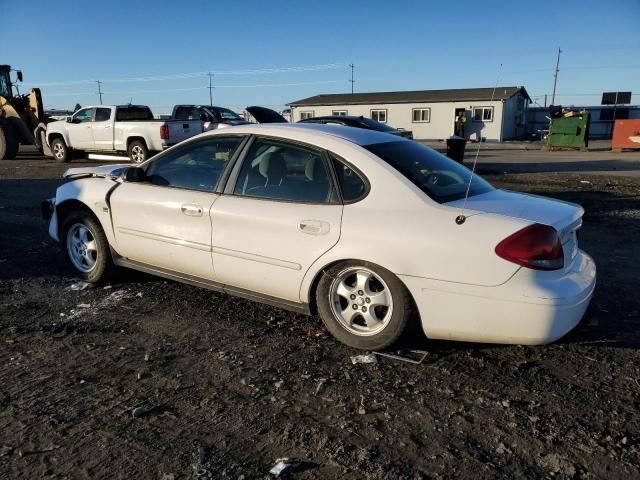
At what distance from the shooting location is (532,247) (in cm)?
299

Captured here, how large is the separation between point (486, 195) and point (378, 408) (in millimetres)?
1713

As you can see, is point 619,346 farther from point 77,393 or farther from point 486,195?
point 77,393

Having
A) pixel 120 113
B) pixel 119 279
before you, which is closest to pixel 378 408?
pixel 119 279

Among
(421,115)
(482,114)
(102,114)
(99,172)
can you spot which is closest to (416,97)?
(421,115)

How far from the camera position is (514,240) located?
2.99 metres

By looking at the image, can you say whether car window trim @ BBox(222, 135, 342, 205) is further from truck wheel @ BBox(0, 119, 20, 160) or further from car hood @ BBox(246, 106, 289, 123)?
truck wheel @ BBox(0, 119, 20, 160)

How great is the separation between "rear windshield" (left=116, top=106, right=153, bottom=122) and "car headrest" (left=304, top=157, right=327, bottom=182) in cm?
1417

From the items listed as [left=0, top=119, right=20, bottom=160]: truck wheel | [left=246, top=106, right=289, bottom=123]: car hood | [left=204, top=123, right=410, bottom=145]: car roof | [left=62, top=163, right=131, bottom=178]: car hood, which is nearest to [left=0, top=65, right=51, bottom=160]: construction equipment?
[left=0, top=119, right=20, bottom=160]: truck wheel

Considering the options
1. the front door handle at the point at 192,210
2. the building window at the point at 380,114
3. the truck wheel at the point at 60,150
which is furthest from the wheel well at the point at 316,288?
the building window at the point at 380,114

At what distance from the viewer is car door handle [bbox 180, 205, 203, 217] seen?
159 inches

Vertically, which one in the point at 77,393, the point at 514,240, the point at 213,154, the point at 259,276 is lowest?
the point at 77,393

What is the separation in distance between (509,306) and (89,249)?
3.82 meters

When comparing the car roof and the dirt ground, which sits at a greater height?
the car roof

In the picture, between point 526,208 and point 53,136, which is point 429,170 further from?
point 53,136
